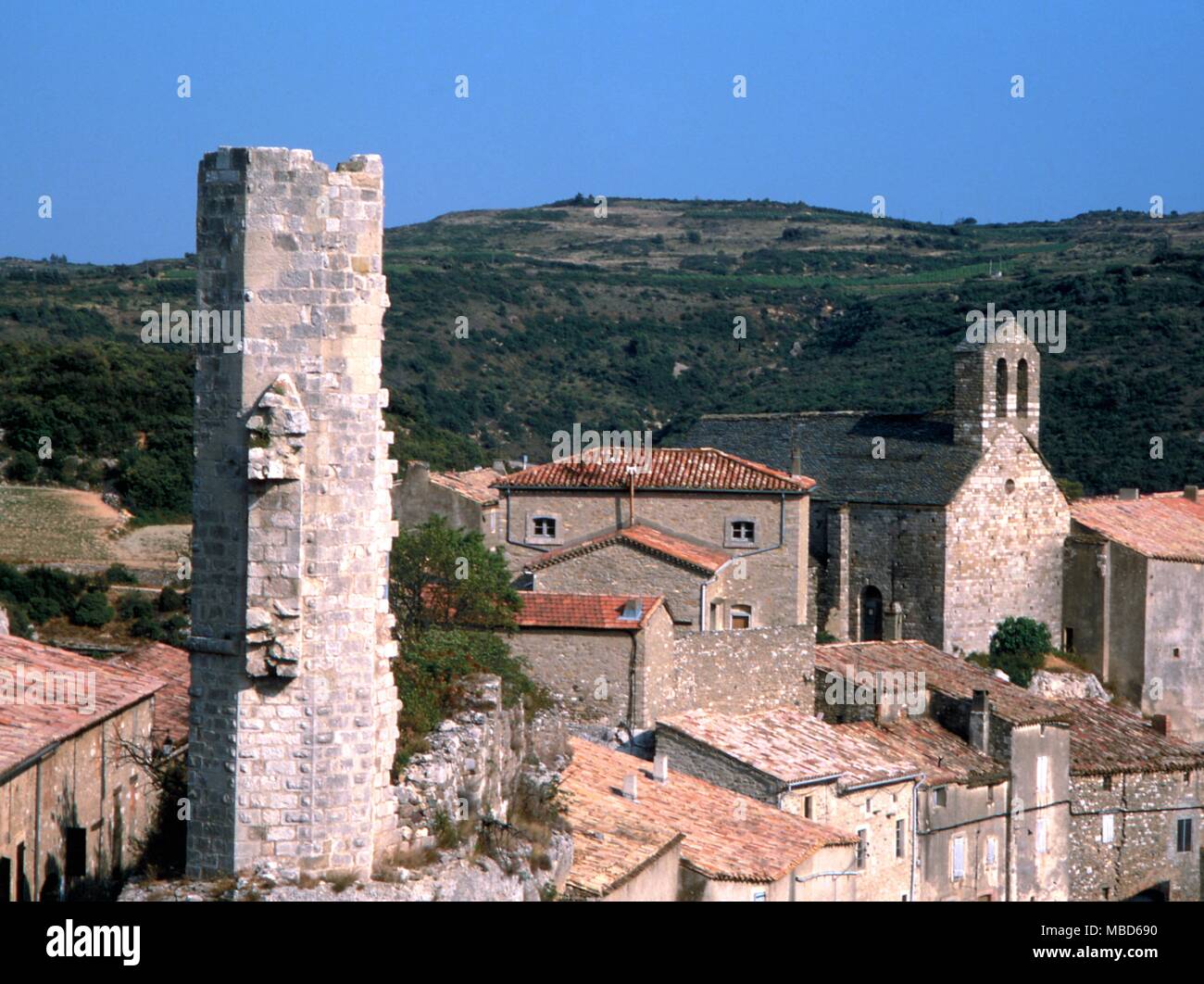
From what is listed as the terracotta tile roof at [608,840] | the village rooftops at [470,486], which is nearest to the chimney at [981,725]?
the terracotta tile roof at [608,840]

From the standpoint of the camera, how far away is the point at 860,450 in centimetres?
4450

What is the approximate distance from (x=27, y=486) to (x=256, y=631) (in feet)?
107

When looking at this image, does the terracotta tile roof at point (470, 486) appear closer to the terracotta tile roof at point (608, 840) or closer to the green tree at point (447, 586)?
the green tree at point (447, 586)

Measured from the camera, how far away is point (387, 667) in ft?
46.0

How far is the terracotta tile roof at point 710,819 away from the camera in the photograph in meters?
22.5

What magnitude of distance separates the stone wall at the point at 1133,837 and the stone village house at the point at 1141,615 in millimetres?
7576

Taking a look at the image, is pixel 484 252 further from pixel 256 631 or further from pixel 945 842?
pixel 256 631

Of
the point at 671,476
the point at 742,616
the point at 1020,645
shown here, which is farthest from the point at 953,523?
the point at 671,476

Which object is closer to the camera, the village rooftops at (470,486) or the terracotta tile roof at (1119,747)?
the terracotta tile roof at (1119,747)

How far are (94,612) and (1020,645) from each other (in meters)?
19.5

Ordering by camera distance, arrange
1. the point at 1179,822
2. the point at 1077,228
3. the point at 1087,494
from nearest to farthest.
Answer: the point at 1179,822 → the point at 1087,494 → the point at 1077,228

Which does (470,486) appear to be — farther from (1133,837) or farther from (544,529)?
(1133,837)
